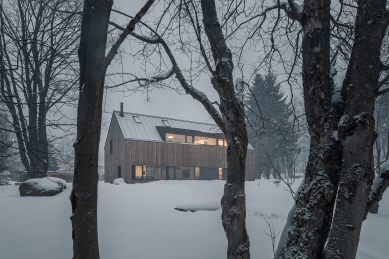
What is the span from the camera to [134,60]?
515cm

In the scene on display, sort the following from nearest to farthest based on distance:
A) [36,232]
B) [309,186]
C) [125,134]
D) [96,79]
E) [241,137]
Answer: [309,186] → [96,79] → [241,137] → [36,232] → [125,134]

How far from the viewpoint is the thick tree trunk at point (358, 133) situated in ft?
6.18

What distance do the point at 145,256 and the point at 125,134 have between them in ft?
65.2

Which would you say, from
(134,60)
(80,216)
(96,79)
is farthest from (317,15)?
(134,60)

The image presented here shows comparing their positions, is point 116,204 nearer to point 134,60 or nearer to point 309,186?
point 134,60

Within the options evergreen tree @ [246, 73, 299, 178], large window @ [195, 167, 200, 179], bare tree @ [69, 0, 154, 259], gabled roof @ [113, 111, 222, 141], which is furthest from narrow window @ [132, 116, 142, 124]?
bare tree @ [69, 0, 154, 259]

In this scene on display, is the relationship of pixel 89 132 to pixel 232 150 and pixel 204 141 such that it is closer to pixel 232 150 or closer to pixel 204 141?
pixel 232 150

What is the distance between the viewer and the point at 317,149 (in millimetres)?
2193

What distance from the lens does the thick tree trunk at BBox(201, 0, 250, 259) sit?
3531 millimetres

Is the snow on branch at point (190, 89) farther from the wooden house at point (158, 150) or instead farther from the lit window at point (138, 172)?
the lit window at point (138, 172)

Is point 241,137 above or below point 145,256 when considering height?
above

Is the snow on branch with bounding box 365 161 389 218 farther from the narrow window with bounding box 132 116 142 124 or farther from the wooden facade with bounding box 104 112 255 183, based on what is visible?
the narrow window with bounding box 132 116 142 124

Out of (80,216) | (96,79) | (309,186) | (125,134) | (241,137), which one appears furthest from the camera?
(125,134)

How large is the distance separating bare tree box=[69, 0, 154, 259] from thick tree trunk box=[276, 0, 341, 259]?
1616 millimetres
